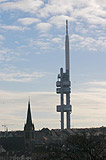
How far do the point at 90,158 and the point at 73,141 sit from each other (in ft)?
8.77

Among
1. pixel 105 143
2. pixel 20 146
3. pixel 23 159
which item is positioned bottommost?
pixel 105 143

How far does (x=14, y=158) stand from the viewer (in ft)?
551

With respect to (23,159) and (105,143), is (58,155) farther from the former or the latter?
(23,159)

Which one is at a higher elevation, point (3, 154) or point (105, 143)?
point (3, 154)

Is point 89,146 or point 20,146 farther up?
point 20,146

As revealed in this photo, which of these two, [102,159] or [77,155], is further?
[77,155]

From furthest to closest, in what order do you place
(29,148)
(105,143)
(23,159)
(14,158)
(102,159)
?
(29,148)
(14,158)
(23,159)
(105,143)
(102,159)

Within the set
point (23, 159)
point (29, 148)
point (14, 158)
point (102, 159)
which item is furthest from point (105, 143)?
point (29, 148)

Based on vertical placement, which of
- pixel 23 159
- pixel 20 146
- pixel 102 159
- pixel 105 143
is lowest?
pixel 102 159

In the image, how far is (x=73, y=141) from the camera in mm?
55625

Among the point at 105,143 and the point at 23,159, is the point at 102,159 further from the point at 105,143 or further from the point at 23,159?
the point at 23,159

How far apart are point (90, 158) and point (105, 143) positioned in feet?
41.8

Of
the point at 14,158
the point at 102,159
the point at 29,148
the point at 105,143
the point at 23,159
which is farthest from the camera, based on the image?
the point at 29,148

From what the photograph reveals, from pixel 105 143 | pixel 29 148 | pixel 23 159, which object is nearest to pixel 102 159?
pixel 105 143
